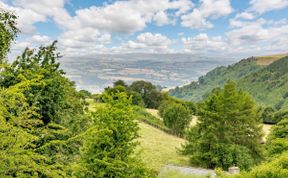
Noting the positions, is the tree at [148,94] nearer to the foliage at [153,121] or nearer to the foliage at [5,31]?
the foliage at [153,121]

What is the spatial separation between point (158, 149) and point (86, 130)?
113ft

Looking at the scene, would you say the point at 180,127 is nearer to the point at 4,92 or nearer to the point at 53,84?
the point at 53,84

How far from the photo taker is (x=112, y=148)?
1442 centimetres

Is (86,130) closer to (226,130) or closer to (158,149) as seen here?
(226,130)

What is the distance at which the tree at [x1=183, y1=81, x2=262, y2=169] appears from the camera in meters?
30.7

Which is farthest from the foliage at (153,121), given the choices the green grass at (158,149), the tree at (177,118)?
the tree at (177,118)

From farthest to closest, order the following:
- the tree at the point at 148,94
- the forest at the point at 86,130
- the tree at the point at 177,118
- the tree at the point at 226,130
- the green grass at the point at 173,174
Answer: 1. the tree at the point at 148,94
2. the tree at the point at 177,118
3. the tree at the point at 226,130
4. the green grass at the point at 173,174
5. the forest at the point at 86,130

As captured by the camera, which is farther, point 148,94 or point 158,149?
point 148,94

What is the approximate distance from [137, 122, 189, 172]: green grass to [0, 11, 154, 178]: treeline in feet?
49.8

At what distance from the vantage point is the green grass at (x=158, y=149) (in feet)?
117

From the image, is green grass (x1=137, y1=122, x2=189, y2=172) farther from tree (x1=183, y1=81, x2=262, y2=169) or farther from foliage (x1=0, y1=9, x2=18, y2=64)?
foliage (x1=0, y1=9, x2=18, y2=64)

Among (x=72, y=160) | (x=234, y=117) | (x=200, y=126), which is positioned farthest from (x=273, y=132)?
(x=72, y=160)

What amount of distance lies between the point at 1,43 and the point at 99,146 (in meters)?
6.87

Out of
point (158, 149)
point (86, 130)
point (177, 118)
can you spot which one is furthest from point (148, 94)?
point (86, 130)
